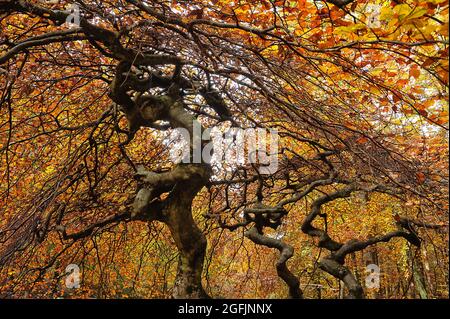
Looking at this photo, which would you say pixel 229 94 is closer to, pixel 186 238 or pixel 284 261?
pixel 186 238

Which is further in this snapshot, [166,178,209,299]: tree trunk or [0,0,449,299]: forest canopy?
[166,178,209,299]: tree trunk

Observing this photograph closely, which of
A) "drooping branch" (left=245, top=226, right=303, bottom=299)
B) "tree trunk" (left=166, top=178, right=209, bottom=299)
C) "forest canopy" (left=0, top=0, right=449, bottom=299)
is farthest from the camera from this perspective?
"drooping branch" (left=245, top=226, right=303, bottom=299)

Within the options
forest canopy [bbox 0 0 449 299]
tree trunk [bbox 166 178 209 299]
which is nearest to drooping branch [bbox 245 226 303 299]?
forest canopy [bbox 0 0 449 299]

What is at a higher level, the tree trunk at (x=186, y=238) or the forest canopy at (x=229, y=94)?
the forest canopy at (x=229, y=94)

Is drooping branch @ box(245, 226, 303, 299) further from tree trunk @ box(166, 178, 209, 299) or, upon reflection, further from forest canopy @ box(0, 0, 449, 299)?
tree trunk @ box(166, 178, 209, 299)

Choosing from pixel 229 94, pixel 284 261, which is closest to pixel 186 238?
pixel 229 94

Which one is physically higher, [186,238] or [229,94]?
[229,94]

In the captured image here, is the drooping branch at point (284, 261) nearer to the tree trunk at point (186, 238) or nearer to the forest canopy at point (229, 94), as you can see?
the forest canopy at point (229, 94)

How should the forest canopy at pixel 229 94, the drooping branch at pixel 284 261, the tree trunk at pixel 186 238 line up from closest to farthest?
the forest canopy at pixel 229 94 < the tree trunk at pixel 186 238 < the drooping branch at pixel 284 261

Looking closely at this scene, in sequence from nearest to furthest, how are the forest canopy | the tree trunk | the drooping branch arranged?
the forest canopy, the tree trunk, the drooping branch

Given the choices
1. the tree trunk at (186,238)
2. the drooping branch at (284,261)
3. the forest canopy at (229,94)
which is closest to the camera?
the forest canopy at (229,94)

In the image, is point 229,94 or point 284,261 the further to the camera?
point 284,261

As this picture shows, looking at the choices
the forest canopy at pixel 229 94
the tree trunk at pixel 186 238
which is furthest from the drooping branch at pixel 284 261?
the tree trunk at pixel 186 238
